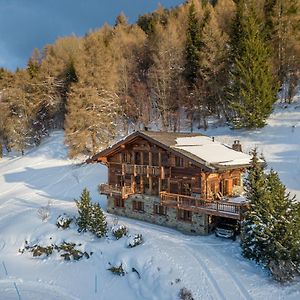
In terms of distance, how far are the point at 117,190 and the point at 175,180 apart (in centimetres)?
515

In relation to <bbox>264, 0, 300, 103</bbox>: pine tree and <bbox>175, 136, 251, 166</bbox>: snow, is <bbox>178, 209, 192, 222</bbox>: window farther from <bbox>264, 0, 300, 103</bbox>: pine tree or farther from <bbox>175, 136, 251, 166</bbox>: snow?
<bbox>264, 0, 300, 103</bbox>: pine tree

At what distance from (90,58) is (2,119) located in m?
20.0

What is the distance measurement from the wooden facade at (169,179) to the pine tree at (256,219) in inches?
73.1

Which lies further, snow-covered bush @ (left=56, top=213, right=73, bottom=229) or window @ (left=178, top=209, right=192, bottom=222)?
snow-covered bush @ (left=56, top=213, right=73, bottom=229)

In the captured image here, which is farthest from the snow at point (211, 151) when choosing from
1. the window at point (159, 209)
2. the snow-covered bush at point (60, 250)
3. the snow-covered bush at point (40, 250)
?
the snow-covered bush at point (40, 250)

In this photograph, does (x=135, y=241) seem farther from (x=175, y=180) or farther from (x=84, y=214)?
(x=175, y=180)

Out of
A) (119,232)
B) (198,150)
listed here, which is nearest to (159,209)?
(119,232)

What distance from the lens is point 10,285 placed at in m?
23.4

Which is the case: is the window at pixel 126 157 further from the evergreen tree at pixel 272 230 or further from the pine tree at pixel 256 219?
the evergreen tree at pixel 272 230

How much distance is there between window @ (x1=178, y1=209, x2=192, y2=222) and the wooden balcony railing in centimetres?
461

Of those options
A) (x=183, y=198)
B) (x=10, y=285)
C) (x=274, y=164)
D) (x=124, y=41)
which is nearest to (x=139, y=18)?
(x=124, y=41)

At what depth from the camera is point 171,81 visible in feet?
161

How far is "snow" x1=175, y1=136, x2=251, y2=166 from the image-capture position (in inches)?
1022

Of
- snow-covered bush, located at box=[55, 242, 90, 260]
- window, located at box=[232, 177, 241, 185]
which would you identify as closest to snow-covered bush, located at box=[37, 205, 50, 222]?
snow-covered bush, located at box=[55, 242, 90, 260]
